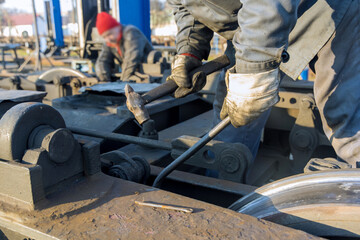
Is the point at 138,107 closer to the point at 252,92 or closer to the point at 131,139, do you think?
the point at 131,139

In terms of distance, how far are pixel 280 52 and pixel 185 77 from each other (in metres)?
0.67

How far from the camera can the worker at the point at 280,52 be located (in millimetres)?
1299

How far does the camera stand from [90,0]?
9078 mm

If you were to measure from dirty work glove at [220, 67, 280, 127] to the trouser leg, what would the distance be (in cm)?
51

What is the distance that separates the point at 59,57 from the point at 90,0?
19.1ft

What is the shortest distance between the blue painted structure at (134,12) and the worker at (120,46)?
1902mm

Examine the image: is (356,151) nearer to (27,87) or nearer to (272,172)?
(272,172)

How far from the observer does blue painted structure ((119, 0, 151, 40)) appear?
8.14 m

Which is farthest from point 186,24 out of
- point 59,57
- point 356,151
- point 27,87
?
point 59,57

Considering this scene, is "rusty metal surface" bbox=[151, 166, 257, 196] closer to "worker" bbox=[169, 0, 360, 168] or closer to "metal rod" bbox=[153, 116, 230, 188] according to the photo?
"metal rod" bbox=[153, 116, 230, 188]

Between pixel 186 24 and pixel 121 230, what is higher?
pixel 186 24

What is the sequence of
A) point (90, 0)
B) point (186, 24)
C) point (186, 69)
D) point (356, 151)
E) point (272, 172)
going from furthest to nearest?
point (90, 0)
point (272, 172)
point (186, 24)
point (186, 69)
point (356, 151)

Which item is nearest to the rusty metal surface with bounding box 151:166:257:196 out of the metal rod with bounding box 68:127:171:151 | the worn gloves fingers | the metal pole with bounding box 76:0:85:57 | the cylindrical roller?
the metal rod with bounding box 68:127:171:151

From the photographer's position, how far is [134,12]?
831cm
